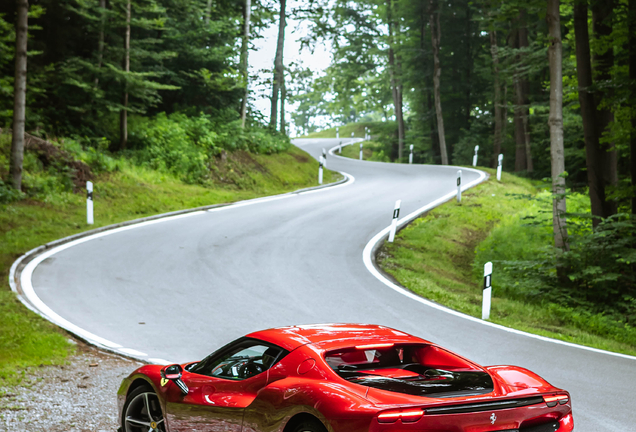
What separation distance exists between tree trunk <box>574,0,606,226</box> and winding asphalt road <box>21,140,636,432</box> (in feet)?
18.4

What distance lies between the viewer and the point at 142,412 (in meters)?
4.68

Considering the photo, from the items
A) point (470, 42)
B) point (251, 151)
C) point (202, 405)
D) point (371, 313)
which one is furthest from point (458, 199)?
point (470, 42)

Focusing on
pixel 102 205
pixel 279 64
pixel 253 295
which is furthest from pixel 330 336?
pixel 279 64

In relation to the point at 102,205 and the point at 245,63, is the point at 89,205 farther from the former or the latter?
the point at 245,63

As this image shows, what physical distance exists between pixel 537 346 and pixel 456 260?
6.93 meters

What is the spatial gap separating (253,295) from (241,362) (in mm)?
5856

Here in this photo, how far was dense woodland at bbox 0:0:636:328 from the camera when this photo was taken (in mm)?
12648

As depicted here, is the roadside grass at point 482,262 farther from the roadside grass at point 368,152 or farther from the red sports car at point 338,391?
the roadside grass at point 368,152

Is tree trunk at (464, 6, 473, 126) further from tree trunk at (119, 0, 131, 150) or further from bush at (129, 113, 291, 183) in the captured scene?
tree trunk at (119, 0, 131, 150)

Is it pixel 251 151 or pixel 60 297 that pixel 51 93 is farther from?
pixel 60 297

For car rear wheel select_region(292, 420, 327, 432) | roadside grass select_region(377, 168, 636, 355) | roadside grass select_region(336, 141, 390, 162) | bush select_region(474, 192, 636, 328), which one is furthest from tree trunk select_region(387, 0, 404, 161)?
car rear wheel select_region(292, 420, 327, 432)

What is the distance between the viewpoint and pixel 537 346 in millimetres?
7930

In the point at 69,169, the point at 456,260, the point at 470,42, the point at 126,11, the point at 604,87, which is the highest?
the point at 470,42

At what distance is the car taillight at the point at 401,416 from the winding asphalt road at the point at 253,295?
2.84m
